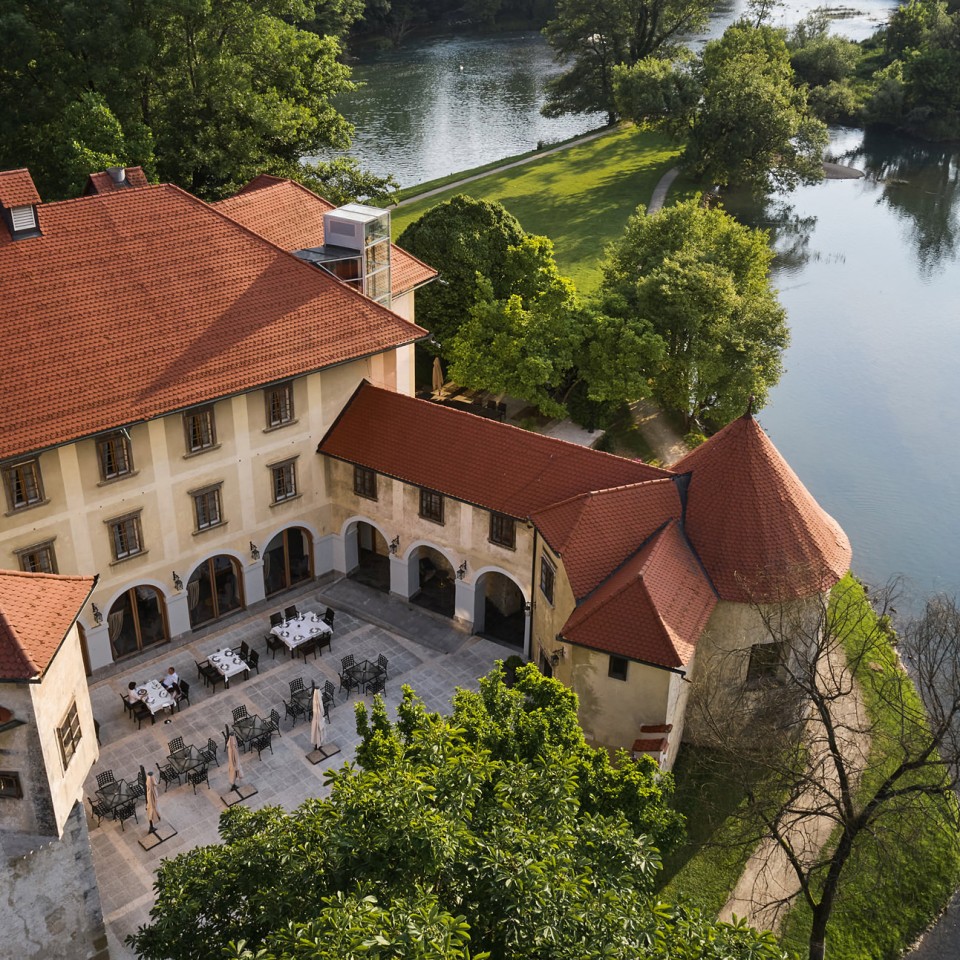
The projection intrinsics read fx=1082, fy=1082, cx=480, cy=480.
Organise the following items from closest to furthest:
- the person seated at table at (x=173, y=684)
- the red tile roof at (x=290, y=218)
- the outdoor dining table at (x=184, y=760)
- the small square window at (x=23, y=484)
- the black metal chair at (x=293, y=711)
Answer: the outdoor dining table at (x=184, y=760) < the small square window at (x=23, y=484) < the black metal chair at (x=293, y=711) < the person seated at table at (x=173, y=684) < the red tile roof at (x=290, y=218)

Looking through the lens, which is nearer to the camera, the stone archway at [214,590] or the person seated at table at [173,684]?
the person seated at table at [173,684]

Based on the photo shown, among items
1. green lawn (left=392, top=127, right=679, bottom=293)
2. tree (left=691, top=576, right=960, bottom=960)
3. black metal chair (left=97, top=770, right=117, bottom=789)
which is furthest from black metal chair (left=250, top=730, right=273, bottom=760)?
green lawn (left=392, top=127, right=679, bottom=293)

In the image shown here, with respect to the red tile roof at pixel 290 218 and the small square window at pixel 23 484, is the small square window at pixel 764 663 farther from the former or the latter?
the small square window at pixel 23 484

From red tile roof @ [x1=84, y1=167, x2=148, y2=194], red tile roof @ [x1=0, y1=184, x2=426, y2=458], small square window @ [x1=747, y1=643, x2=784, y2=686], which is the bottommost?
small square window @ [x1=747, y1=643, x2=784, y2=686]

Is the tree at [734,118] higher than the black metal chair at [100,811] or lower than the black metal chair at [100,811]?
higher

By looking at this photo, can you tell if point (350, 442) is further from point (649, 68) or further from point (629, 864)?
point (649, 68)

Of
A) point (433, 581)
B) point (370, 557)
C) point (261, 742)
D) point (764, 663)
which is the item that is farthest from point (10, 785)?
point (764, 663)

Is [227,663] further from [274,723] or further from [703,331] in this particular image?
[703,331]

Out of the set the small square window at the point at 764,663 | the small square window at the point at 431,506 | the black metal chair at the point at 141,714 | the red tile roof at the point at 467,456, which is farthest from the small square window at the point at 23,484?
the small square window at the point at 764,663

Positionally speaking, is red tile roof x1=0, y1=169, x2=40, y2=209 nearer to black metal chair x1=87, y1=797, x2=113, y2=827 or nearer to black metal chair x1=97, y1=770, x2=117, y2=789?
black metal chair x1=97, y1=770, x2=117, y2=789
